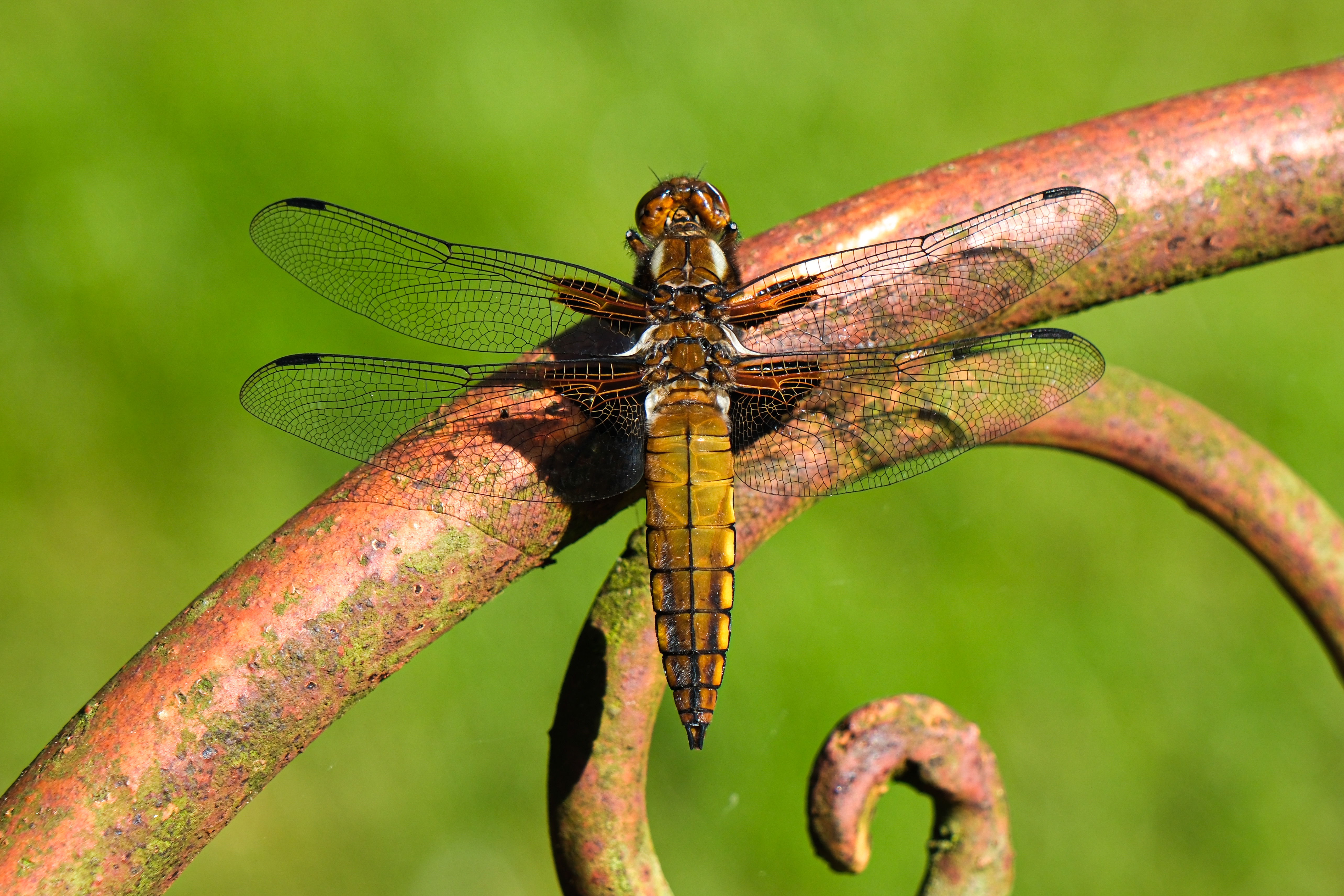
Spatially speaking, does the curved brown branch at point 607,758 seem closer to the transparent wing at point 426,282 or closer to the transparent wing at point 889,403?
the transparent wing at point 889,403

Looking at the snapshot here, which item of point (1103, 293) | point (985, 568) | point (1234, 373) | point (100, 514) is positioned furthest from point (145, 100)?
point (1234, 373)

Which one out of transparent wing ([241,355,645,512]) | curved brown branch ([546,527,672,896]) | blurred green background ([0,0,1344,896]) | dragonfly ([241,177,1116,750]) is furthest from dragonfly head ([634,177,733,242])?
blurred green background ([0,0,1344,896])

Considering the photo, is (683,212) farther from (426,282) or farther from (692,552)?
(692,552)

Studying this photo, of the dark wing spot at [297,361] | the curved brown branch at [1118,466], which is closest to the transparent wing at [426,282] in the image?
the dark wing spot at [297,361]

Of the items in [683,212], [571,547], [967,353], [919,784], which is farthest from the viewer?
[571,547]

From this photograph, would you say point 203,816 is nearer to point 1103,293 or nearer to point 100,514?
point 1103,293

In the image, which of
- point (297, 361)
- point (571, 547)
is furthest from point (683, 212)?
point (571, 547)

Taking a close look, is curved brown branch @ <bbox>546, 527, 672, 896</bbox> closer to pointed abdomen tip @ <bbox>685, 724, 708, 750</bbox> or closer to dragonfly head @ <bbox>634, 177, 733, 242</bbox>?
pointed abdomen tip @ <bbox>685, 724, 708, 750</bbox>
